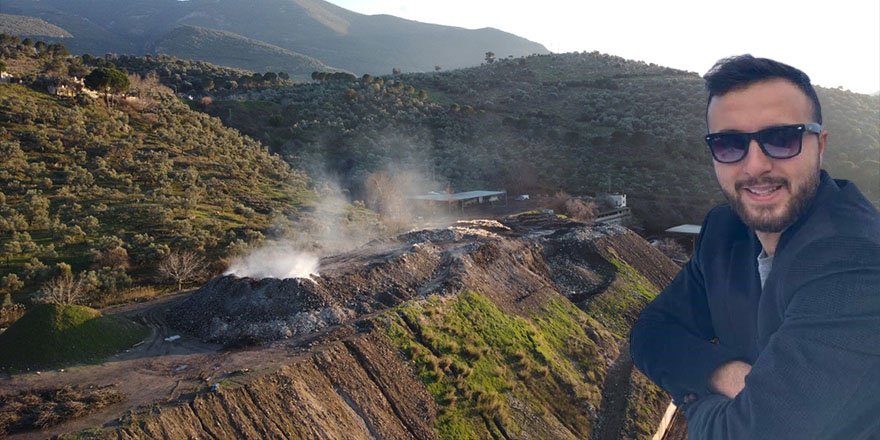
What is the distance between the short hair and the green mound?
18733mm

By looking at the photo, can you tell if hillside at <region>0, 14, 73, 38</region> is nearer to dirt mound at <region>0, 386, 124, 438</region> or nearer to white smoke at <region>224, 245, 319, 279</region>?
white smoke at <region>224, 245, 319, 279</region>

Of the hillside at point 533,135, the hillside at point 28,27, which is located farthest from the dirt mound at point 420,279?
the hillside at point 28,27

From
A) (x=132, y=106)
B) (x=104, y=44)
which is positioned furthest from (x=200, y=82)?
(x=104, y=44)

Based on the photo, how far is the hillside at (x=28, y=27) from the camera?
128 m

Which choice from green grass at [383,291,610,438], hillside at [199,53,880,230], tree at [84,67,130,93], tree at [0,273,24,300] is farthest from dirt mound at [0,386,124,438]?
tree at [84,67,130,93]

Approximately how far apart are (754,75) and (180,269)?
27113 millimetres

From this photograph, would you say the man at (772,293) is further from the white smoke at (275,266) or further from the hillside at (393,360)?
the white smoke at (275,266)

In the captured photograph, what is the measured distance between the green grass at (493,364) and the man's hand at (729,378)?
1463cm

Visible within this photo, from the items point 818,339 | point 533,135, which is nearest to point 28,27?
point 533,135

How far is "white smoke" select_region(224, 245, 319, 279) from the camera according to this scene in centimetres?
2158

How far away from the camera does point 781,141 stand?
2889mm

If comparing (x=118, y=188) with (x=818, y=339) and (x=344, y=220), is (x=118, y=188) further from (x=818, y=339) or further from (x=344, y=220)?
(x=818, y=339)

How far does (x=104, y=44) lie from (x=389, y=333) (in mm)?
167158

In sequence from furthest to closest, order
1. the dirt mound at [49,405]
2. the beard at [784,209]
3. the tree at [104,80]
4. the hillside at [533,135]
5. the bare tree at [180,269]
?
the hillside at [533,135], the tree at [104,80], the bare tree at [180,269], the dirt mound at [49,405], the beard at [784,209]
